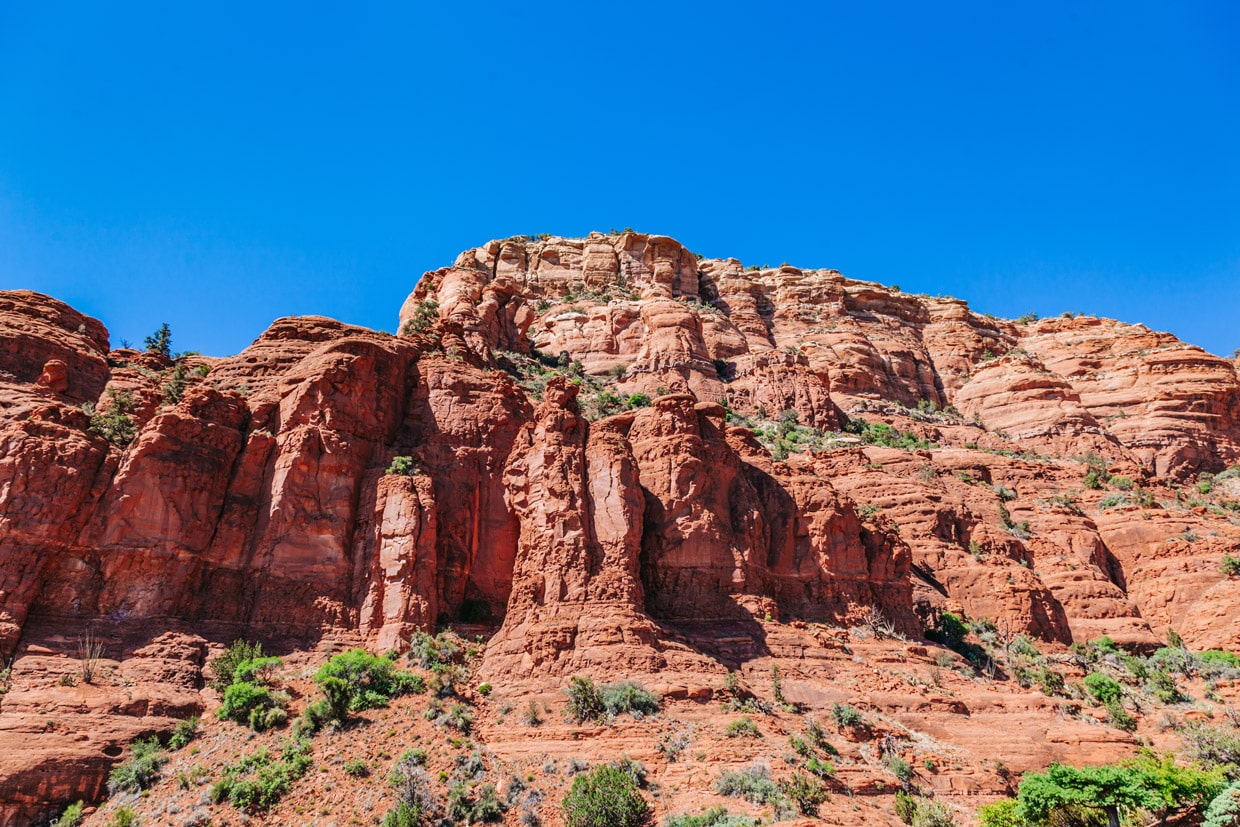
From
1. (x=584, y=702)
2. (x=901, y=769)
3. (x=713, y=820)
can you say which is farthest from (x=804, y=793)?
(x=584, y=702)

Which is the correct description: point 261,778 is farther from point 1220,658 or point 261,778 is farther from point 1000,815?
point 1220,658

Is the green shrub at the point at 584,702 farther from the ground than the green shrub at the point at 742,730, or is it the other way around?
the green shrub at the point at 584,702

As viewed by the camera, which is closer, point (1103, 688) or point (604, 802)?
point (604, 802)

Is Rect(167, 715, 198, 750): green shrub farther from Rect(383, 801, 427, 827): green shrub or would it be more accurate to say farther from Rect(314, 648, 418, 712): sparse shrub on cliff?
Rect(383, 801, 427, 827): green shrub

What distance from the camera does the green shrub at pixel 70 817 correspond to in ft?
81.0

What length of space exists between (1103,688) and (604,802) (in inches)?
1062

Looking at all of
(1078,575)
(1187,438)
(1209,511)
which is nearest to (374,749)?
(1078,575)

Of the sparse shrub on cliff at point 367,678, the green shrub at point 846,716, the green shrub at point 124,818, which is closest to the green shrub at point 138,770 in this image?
the green shrub at point 124,818

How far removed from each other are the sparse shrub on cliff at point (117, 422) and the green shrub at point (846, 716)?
95.7 feet

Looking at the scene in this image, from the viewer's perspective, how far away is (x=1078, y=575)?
49.3 metres

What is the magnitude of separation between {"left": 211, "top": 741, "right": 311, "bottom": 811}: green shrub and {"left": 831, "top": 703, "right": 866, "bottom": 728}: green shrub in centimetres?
1708

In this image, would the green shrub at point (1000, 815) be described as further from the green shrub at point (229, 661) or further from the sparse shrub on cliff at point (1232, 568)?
the sparse shrub on cliff at point (1232, 568)

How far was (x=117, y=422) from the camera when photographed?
35.2 metres

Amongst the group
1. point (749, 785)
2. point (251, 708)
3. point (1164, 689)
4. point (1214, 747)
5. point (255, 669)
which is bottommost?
point (749, 785)
